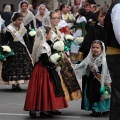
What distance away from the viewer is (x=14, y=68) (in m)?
12.2

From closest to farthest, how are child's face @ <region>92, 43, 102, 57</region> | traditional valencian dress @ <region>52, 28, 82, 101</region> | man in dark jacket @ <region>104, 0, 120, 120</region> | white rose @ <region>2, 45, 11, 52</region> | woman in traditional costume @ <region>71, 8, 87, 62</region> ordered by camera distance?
man in dark jacket @ <region>104, 0, 120, 120</region>, child's face @ <region>92, 43, 102, 57</region>, traditional valencian dress @ <region>52, 28, 82, 101</region>, white rose @ <region>2, 45, 11, 52</region>, woman in traditional costume @ <region>71, 8, 87, 62</region>

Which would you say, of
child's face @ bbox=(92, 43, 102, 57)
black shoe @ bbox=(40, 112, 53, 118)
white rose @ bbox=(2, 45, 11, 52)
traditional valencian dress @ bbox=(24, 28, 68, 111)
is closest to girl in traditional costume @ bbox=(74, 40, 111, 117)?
child's face @ bbox=(92, 43, 102, 57)

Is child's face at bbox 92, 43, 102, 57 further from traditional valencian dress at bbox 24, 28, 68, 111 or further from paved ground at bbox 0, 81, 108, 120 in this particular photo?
paved ground at bbox 0, 81, 108, 120

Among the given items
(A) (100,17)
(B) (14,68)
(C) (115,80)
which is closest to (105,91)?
(A) (100,17)

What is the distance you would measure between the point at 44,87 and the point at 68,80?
577 millimetres

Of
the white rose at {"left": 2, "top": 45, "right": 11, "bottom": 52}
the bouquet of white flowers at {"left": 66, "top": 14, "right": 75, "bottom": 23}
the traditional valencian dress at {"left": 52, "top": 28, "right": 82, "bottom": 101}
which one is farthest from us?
the bouquet of white flowers at {"left": 66, "top": 14, "right": 75, "bottom": 23}

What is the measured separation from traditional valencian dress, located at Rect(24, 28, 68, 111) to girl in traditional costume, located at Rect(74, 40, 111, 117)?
1.42ft

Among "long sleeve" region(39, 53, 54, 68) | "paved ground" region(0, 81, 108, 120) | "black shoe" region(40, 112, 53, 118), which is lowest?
"paved ground" region(0, 81, 108, 120)

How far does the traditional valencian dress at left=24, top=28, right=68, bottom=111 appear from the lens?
29.3 ft

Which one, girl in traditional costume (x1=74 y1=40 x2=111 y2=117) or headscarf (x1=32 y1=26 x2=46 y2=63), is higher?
headscarf (x1=32 y1=26 x2=46 y2=63)

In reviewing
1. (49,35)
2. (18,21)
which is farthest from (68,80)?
(18,21)

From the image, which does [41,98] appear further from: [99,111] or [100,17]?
[100,17]

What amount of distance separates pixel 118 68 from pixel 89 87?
9.05ft

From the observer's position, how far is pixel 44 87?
29.4ft
